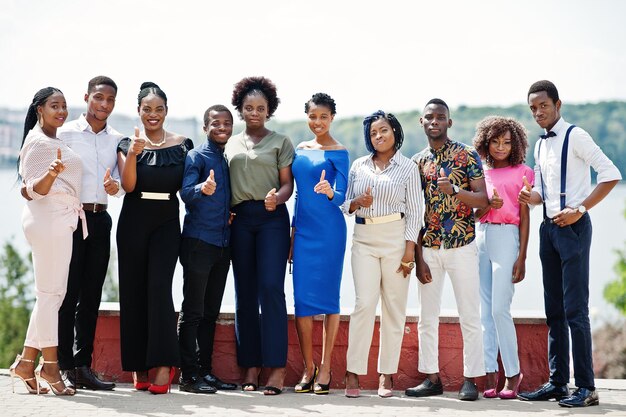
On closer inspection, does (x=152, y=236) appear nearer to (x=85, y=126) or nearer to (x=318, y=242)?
(x=85, y=126)

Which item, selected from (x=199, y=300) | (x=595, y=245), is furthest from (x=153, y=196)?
(x=595, y=245)

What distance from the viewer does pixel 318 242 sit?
6.48 m

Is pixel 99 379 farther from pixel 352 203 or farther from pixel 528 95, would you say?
pixel 528 95

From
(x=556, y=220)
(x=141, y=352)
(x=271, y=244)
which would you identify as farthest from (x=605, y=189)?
(x=141, y=352)

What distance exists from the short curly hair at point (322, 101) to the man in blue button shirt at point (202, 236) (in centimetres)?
63

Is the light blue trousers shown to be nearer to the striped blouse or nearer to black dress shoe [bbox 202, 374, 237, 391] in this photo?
the striped blouse

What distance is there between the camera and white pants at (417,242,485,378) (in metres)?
6.32

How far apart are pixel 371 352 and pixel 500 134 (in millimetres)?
2108

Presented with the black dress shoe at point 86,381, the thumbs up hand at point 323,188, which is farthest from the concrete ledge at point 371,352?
the thumbs up hand at point 323,188

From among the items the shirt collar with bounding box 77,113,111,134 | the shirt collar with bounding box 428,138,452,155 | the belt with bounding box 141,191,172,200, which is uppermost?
the shirt collar with bounding box 77,113,111,134

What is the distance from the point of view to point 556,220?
19.9 feet

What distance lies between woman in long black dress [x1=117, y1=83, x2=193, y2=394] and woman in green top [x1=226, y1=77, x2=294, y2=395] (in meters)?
0.49

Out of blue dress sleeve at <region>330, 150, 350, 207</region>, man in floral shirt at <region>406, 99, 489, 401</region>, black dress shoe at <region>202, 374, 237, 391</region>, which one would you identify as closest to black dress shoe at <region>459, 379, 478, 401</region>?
man in floral shirt at <region>406, 99, 489, 401</region>

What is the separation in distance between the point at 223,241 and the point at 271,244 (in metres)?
0.38
